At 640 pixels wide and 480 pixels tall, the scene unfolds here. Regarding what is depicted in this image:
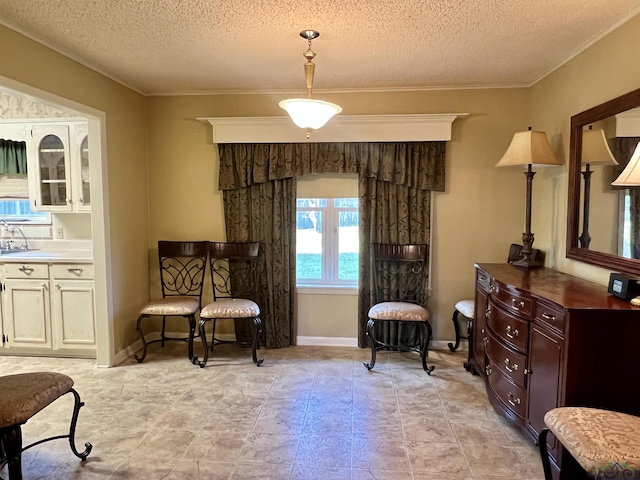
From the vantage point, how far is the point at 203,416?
9.00 feet

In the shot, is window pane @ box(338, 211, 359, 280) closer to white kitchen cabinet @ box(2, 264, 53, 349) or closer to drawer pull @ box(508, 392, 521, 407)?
drawer pull @ box(508, 392, 521, 407)

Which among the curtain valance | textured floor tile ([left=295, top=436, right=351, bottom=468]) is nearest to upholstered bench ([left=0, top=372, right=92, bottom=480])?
textured floor tile ([left=295, top=436, right=351, bottom=468])

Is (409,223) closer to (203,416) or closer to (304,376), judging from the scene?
(304,376)

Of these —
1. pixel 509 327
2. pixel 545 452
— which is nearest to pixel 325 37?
pixel 509 327

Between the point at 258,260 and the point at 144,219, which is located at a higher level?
the point at 144,219

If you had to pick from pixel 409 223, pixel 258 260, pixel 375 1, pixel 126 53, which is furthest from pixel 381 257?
pixel 126 53

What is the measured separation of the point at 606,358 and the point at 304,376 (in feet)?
6.97

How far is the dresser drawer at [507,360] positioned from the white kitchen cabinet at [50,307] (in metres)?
3.23

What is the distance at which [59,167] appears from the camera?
3.84 meters

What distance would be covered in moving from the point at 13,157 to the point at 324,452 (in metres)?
3.95

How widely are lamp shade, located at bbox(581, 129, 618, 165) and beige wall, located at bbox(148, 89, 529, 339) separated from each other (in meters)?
1.04

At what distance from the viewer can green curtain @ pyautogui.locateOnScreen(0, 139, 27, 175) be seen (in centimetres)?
396

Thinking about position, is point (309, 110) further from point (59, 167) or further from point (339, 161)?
point (59, 167)

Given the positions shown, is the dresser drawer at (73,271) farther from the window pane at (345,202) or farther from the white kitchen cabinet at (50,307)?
the window pane at (345,202)
